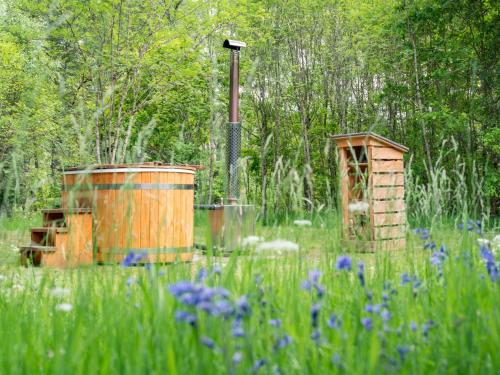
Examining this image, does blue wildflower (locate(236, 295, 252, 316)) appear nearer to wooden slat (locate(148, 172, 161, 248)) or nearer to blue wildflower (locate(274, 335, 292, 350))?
blue wildflower (locate(274, 335, 292, 350))

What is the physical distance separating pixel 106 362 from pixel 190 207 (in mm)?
5394

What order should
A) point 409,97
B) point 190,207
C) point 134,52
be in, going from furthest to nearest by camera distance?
point 409,97 < point 134,52 < point 190,207

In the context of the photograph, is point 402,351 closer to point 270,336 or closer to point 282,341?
point 282,341

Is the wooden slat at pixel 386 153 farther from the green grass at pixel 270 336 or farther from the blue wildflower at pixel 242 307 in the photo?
the blue wildflower at pixel 242 307

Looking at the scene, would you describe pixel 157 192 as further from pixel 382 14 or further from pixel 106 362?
pixel 382 14

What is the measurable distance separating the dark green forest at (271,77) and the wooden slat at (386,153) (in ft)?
8.95

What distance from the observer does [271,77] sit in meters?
16.1

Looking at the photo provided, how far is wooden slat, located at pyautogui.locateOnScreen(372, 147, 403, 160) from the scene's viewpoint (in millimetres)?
7840

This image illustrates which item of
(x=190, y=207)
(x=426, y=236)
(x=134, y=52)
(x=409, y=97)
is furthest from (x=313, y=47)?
(x=426, y=236)

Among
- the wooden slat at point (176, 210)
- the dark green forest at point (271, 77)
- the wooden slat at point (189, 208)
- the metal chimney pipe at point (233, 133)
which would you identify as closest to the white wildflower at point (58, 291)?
the wooden slat at point (176, 210)

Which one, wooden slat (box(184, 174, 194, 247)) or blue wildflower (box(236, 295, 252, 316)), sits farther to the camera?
wooden slat (box(184, 174, 194, 247))

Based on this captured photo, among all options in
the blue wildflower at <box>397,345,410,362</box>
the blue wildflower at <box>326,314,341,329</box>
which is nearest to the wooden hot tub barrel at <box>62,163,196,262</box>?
the blue wildflower at <box>326,314,341,329</box>

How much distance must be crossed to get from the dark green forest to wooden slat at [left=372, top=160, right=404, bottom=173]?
8.88 feet

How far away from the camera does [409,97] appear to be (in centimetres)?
1422
